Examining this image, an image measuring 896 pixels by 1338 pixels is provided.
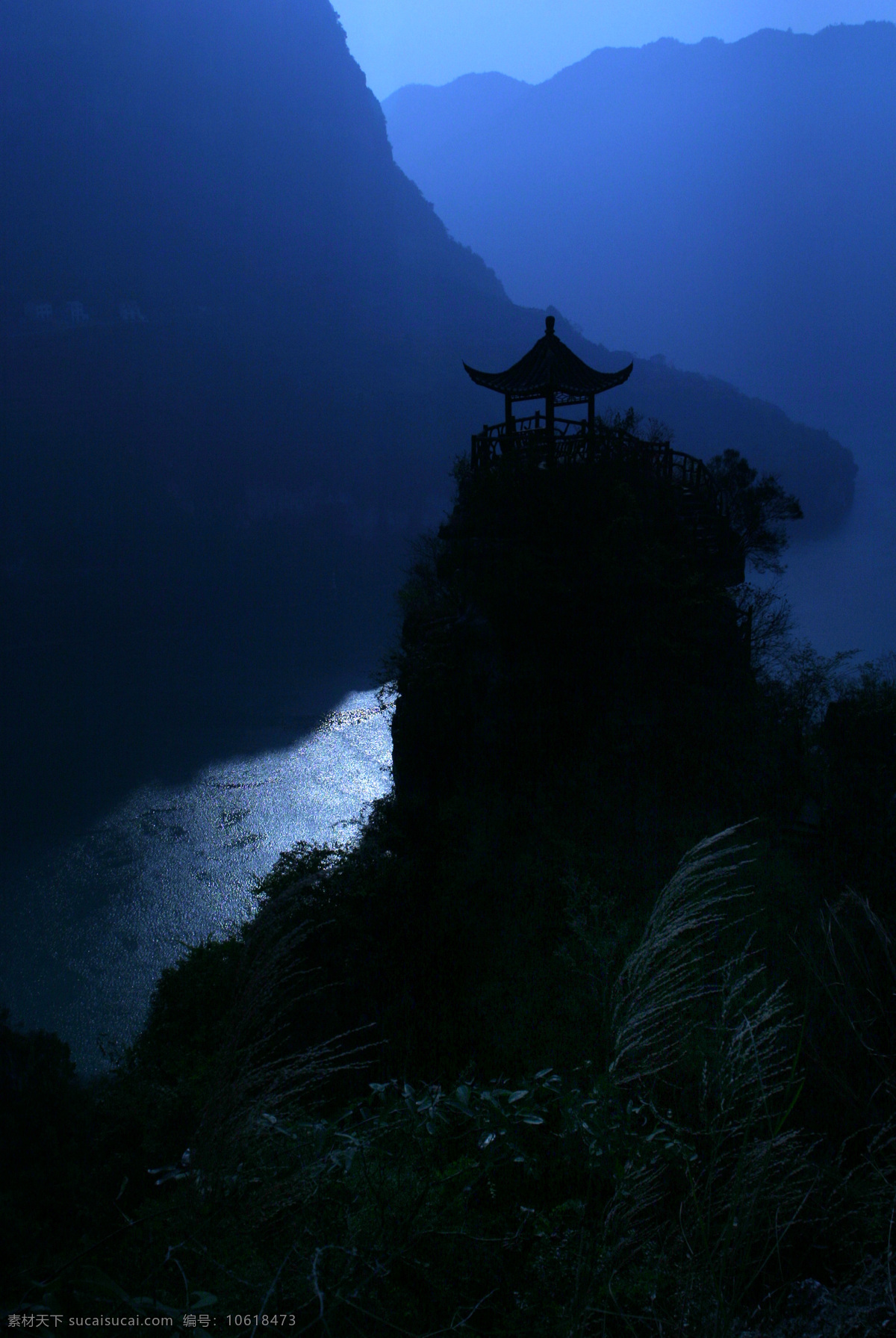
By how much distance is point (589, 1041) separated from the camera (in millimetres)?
7137

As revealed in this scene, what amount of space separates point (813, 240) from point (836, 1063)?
171924mm

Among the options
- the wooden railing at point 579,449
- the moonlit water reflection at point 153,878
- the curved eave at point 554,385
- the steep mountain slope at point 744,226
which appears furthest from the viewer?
the steep mountain slope at point 744,226

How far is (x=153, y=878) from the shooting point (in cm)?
2148

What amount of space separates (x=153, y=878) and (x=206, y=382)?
234 ft

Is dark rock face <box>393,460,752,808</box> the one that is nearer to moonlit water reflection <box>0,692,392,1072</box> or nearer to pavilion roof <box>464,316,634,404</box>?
pavilion roof <box>464,316,634,404</box>

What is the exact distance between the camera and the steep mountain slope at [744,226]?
387 feet

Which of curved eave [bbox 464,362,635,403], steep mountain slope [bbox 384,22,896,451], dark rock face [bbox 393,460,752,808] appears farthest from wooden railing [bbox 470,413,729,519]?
steep mountain slope [bbox 384,22,896,451]

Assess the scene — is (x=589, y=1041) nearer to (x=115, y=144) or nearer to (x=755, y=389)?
(x=115, y=144)

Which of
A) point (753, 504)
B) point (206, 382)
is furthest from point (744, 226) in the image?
point (753, 504)

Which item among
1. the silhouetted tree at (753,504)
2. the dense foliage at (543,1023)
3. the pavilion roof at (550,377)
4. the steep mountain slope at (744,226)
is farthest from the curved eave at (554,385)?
the steep mountain slope at (744,226)

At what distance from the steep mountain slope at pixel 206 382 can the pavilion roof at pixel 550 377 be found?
2257 centimetres

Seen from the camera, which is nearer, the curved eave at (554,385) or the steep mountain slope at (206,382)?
the curved eave at (554,385)

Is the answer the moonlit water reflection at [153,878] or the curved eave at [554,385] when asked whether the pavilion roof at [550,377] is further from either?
the moonlit water reflection at [153,878]

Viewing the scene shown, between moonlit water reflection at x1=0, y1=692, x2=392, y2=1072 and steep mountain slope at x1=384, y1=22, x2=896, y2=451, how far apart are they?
9388 centimetres
